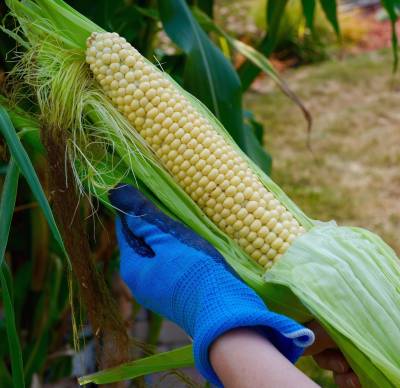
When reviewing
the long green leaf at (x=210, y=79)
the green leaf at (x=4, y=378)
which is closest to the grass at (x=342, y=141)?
the long green leaf at (x=210, y=79)

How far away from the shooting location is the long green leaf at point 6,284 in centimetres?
113

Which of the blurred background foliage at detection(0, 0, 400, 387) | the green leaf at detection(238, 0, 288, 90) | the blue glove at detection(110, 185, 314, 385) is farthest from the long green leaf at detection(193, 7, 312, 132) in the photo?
the blue glove at detection(110, 185, 314, 385)

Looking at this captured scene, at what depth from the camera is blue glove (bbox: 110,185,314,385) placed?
96cm

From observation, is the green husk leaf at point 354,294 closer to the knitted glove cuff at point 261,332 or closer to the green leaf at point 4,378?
the knitted glove cuff at point 261,332

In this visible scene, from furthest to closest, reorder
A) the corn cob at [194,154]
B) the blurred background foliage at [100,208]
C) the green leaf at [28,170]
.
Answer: the blurred background foliage at [100,208]
the corn cob at [194,154]
the green leaf at [28,170]

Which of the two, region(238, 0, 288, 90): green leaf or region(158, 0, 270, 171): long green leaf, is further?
region(238, 0, 288, 90): green leaf

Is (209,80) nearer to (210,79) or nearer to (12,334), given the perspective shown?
(210,79)

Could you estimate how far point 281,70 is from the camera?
615 centimetres

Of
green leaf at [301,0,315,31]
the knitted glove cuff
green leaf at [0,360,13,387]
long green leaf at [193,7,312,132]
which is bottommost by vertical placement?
green leaf at [0,360,13,387]

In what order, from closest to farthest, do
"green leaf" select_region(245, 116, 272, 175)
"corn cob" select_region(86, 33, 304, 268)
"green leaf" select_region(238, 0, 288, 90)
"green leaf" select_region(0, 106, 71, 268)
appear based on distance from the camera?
"green leaf" select_region(0, 106, 71, 268)
"corn cob" select_region(86, 33, 304, 268)
"green leaf" select_region(245, 116, 272, 175)
"green leaf" select_region(238, 0, 288, 90)

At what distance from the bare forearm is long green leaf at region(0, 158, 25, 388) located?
373 millimetres

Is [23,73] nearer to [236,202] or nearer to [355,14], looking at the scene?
[236,202]

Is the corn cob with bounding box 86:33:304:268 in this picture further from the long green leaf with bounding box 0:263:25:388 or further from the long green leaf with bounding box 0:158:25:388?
the long green leaf with bounding box 0:263:25:388

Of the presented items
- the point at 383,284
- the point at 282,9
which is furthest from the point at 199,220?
the point at 282,9
